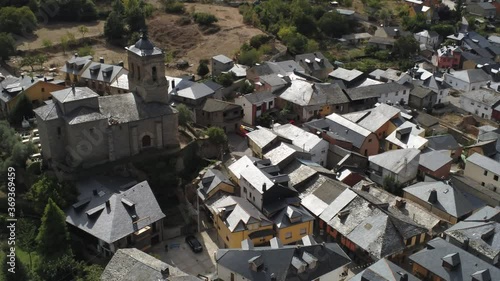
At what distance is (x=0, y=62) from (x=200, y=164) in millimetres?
37135

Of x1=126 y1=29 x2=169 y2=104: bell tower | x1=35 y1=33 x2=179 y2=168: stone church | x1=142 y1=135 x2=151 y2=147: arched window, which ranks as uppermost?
x1=126 y1=29 x2=169 y2=104: bell tower

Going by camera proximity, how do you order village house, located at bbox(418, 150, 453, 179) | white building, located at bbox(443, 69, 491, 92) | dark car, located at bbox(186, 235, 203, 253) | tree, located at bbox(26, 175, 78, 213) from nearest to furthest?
dark car, located at bbox(186, 235, 203, 253) → tree, located at bbox(26, 175, 78, 213) → village house, located at bbox(418, 150, 453, 179) → white building, located at bbox(443, 69, 491, 92)

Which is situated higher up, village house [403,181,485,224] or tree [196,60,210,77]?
village house [403,181,485,224]

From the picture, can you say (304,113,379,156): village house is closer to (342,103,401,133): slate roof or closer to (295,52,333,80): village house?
(342,103,401,133): slate roof

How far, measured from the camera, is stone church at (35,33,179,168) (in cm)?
4378

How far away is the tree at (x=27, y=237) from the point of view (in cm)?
4088

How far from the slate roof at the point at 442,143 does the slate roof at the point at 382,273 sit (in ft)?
72.5

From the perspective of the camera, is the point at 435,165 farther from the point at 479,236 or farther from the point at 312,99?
the point at 312,99

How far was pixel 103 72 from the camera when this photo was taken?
201 feet

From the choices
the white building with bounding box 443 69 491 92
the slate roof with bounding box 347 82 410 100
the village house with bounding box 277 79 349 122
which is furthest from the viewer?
the white building with bounding box 443 69 491 92

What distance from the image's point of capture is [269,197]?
42188 mm

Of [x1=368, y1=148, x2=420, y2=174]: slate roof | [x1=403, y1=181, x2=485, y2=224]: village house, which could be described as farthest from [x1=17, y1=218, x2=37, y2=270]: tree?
[x1=403, y1=181, x2=485, y2=224]: village house

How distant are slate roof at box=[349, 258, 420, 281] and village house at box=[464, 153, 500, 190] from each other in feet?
65.6

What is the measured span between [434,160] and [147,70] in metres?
28.2
